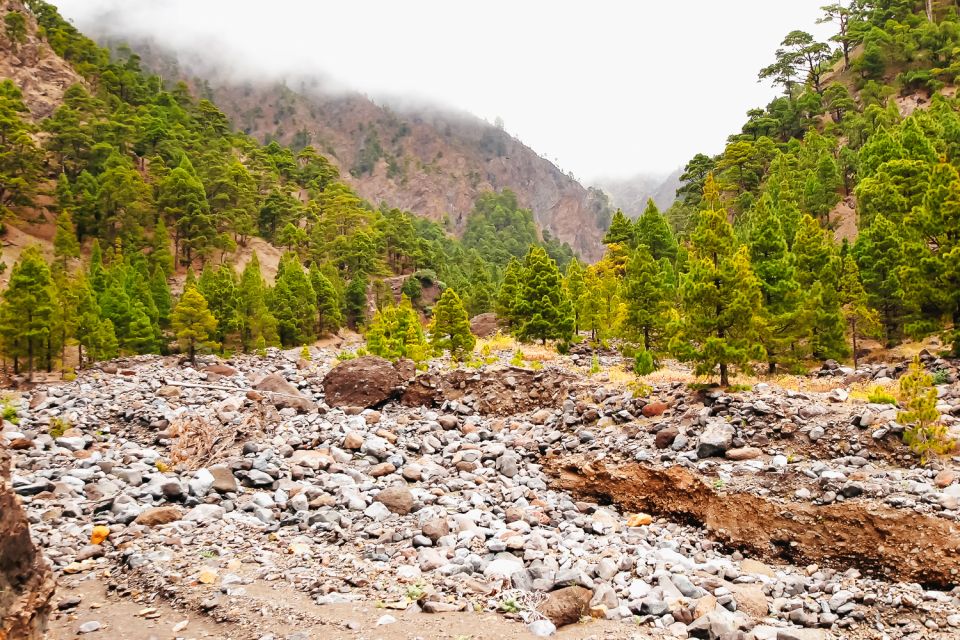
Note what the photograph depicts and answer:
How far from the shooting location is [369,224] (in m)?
96.9

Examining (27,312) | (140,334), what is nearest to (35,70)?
(140,334)

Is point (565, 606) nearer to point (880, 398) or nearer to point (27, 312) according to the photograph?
point (880, 398)

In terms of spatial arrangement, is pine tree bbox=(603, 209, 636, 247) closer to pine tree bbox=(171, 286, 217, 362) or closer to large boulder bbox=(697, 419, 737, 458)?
Result: pine tree bbox=(171, 286, 217, 362)

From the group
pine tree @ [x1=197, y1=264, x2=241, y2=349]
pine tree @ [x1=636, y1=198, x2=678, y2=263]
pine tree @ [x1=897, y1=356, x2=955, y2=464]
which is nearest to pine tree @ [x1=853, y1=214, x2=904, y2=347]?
→ pine tree @ [x1=636, y1=198, x2=678, y2=263]

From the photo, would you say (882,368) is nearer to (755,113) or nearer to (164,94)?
(755,113)

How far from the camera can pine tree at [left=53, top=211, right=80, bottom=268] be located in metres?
58.8

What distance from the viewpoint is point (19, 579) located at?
7.26m

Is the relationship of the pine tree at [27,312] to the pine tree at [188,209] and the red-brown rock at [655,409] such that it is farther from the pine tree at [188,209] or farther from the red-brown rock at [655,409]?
the red-brown rock at [655,409]

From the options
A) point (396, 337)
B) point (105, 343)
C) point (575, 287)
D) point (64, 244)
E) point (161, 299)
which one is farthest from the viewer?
point (64, 244)

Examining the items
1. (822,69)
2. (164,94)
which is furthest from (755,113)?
(164,94)

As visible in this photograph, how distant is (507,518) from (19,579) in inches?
411

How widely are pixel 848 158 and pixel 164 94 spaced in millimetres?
109688

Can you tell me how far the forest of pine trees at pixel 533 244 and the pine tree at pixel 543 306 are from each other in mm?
184

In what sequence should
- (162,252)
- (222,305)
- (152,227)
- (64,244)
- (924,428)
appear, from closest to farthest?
(924,428) → (222,305) → (64,244) → (162,252) → (152,227)
